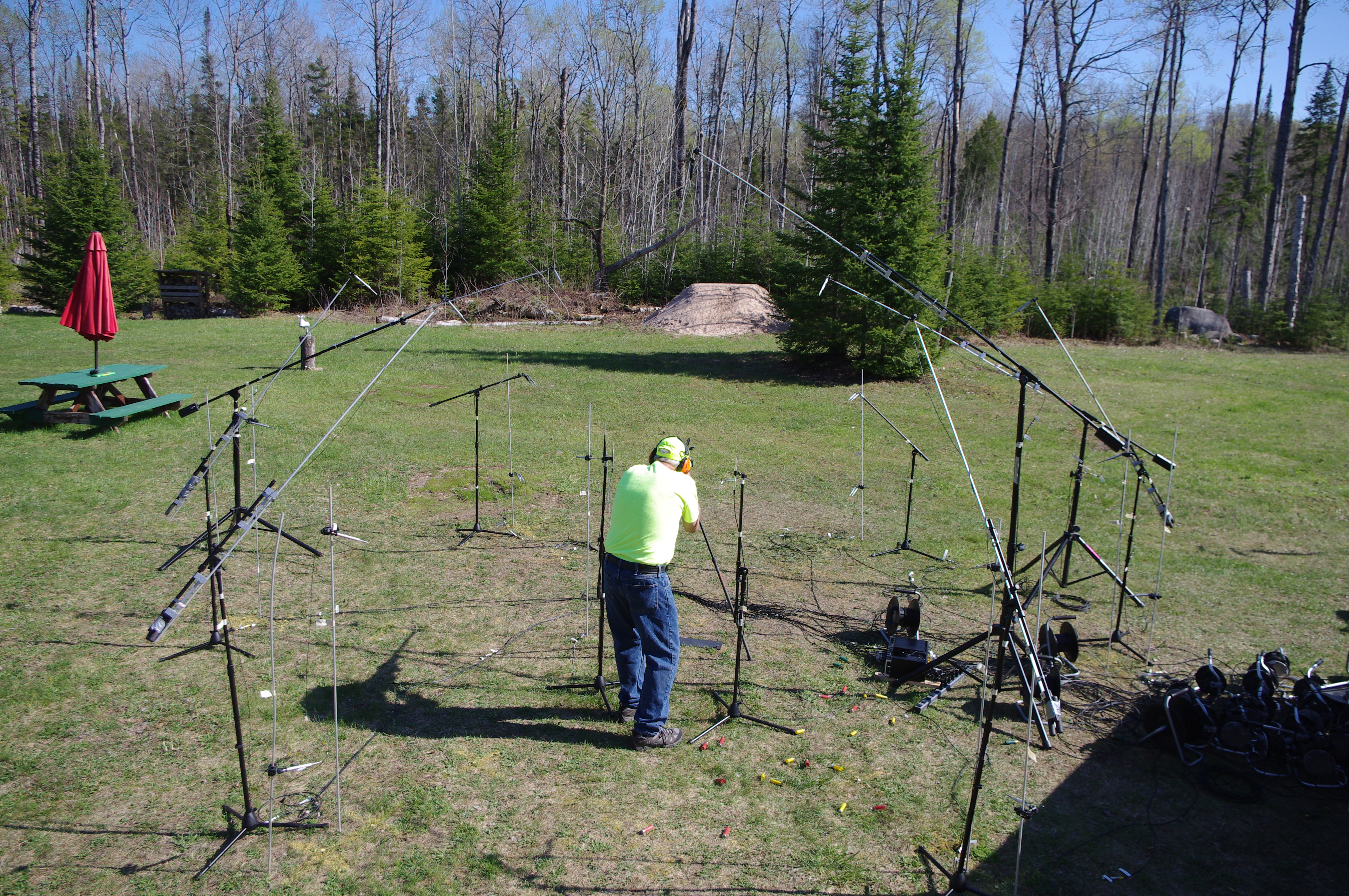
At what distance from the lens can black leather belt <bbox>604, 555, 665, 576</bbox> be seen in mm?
4844

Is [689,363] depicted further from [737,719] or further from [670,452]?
[737,719]

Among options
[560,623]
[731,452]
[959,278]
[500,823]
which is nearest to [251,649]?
[560,623]

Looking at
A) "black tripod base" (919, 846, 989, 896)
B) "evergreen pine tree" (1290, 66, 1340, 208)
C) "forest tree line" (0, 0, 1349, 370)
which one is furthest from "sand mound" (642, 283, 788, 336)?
"evergreen pine tree" (1290, 66, 1340, 208)

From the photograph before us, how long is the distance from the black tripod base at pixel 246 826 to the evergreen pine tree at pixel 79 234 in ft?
83.8

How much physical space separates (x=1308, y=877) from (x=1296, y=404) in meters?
15.7

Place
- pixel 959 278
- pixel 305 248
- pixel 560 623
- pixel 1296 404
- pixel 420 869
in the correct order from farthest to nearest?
pixel 305 248
pixel 959 278
pixel 1296 404
pixel 560 623
pixel 420 869

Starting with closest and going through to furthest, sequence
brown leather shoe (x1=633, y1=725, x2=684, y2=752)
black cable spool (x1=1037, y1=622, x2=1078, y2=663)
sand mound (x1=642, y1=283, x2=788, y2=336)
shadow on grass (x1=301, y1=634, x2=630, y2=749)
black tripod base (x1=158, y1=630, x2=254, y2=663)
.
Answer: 1. brown leather shoe (x1=633, y1=725, x2=684, y2=752)
2. shadow on grass (x1=301, y1=634, x2=630, y2=749)
3. black cable spool (x1=1037, y1=622, x2=1078, y2=663)
4. black tripod base (x1=158, y1=630, x2=254, y2=663)
5. sand mound (x1=642, y1=283, x2=788, y2=336)

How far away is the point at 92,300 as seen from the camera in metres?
9.77

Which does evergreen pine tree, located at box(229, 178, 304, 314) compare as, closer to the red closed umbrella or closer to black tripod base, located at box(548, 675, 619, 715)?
the red closed umbrella

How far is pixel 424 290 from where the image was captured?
98.5 ft

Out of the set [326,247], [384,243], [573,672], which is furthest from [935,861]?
[326,247]

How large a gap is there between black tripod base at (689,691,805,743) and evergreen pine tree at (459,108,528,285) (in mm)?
27300

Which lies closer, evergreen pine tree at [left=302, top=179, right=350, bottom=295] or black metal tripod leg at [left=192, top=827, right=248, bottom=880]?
black metal tripod leg at [left=192, top=827, right=248, bottom=880]

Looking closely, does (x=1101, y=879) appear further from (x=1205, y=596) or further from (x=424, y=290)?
(x=424, y=290)
